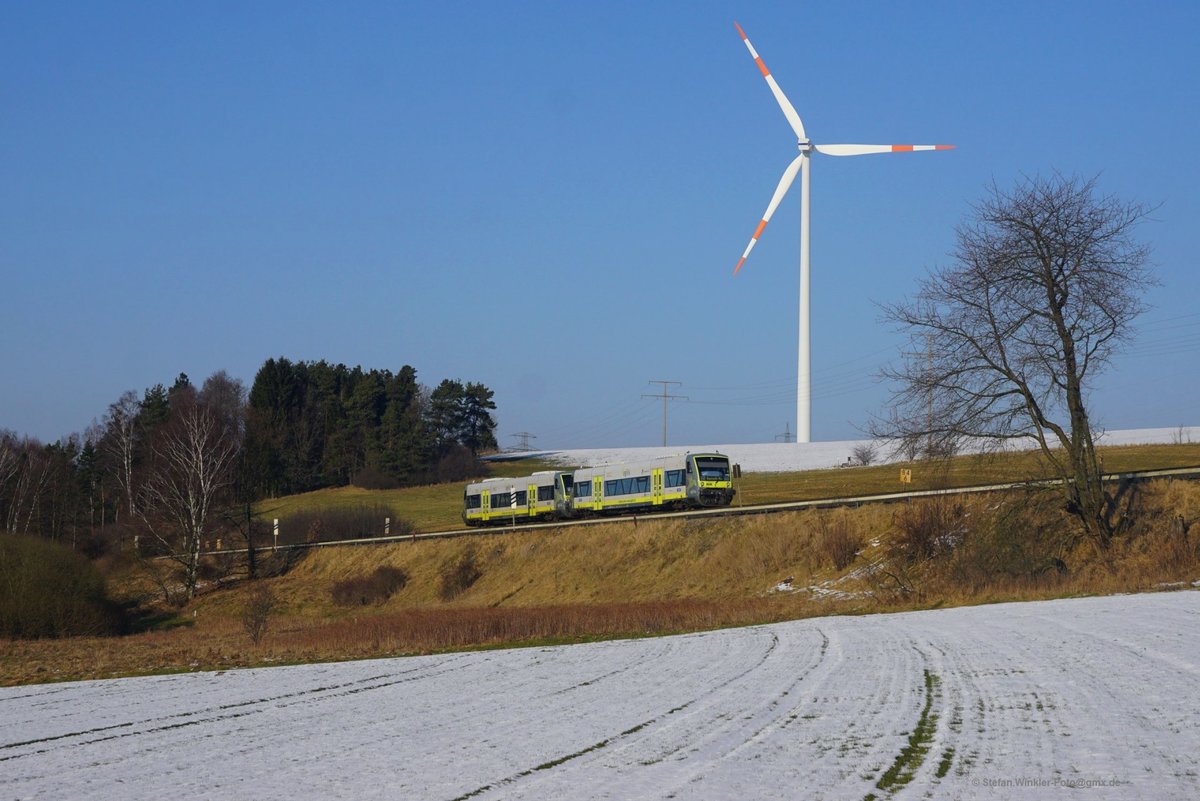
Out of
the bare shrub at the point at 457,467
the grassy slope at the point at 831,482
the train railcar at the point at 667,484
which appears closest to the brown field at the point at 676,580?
the grassy slope at the point at 831,482

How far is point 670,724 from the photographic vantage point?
12281 mm

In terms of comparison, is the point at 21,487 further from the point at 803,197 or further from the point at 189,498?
the point at 803,197

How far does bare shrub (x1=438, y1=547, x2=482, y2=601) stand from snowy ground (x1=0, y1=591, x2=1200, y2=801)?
3280 centimetres

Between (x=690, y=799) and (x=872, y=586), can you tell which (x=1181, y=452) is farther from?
(x=690, y=799)

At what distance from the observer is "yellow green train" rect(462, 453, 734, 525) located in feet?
189

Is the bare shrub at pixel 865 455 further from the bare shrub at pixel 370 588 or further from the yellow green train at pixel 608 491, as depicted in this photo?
the bare shrub at pixel 370 588

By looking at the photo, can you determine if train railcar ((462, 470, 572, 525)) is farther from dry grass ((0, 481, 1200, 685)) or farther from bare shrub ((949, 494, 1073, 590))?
bare shrub ((949, 494, 1073, 590))

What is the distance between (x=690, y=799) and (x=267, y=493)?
120 meters

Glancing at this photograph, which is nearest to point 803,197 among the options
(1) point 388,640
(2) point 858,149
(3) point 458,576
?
(2) point 858,149

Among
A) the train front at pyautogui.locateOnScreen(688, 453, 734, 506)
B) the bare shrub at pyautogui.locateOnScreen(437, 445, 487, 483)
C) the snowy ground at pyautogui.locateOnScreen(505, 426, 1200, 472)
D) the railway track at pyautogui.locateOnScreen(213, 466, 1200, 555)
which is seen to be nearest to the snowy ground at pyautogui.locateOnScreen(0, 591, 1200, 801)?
the railway track at pyautogui.locateOnScreen(213, 466, 1200, 555)

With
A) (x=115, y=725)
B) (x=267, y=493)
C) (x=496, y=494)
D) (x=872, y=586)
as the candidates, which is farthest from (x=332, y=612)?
(x=267, y=493)

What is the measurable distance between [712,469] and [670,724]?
4606cm

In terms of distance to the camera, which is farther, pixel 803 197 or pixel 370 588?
pixel 803 197

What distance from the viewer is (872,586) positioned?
→ 115ft
